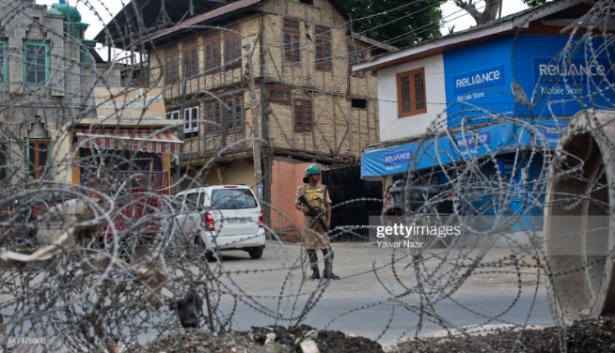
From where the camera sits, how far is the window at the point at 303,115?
A: 3045cm

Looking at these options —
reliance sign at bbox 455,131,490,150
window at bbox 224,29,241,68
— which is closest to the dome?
reliance sign at bbox 455,131,490,150

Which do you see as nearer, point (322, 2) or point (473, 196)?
point (473, 196)

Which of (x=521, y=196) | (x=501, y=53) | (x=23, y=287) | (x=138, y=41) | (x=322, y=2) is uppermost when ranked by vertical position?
(x=322, y=2)

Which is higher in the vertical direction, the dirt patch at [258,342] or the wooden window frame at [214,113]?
the wooden window frame at [214,113]

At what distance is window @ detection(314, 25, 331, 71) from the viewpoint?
31203 millimetres

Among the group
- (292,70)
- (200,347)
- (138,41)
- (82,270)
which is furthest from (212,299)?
(292,70)

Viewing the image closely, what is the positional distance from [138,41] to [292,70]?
2640cm

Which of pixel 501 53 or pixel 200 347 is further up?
pixel 501 53

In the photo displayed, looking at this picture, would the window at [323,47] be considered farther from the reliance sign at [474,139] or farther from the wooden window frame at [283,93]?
the reliance sign at [474,139]

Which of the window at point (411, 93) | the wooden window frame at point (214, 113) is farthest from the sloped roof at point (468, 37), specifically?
the wooden window frame at point (214, 113)

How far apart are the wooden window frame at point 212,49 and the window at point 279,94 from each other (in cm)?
279

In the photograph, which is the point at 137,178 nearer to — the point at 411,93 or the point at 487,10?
the point at 411,93

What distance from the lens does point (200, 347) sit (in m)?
4.70

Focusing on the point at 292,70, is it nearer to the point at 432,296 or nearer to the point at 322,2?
the point at 322,2
